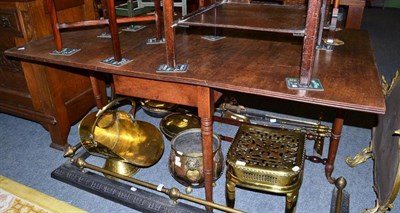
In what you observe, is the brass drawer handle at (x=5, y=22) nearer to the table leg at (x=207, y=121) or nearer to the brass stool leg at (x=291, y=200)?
the table leg at (x=207, y=121)

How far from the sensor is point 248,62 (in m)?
1.39

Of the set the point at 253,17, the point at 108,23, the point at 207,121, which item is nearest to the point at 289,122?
the point at 253,17

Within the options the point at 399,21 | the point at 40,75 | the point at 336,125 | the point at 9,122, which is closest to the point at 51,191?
the point at 40,75

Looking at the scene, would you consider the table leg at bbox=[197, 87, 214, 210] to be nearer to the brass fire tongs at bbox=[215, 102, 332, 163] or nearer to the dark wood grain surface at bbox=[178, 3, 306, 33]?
the dark wood grain surface at bbox=[178, 3, 306, 33]

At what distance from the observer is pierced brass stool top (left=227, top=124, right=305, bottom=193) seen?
4.80 ft

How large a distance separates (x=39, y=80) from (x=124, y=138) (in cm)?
65

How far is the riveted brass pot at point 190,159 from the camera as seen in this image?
1.73 metres

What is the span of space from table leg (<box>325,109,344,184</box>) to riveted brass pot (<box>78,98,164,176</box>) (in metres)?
1.03

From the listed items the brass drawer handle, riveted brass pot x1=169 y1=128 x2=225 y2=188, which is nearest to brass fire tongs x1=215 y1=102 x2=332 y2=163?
riveted brass pot x1=169 y1=128 x2=225 y2=188

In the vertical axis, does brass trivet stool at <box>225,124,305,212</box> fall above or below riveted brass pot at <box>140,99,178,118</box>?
above

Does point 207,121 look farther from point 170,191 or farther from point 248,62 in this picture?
point 170,191

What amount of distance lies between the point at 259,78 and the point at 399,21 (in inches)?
234

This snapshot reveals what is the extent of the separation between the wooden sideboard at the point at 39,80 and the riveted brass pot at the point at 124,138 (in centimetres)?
32

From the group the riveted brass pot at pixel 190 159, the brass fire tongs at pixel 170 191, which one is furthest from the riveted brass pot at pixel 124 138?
the riveted brass pot at pixel 190 159
